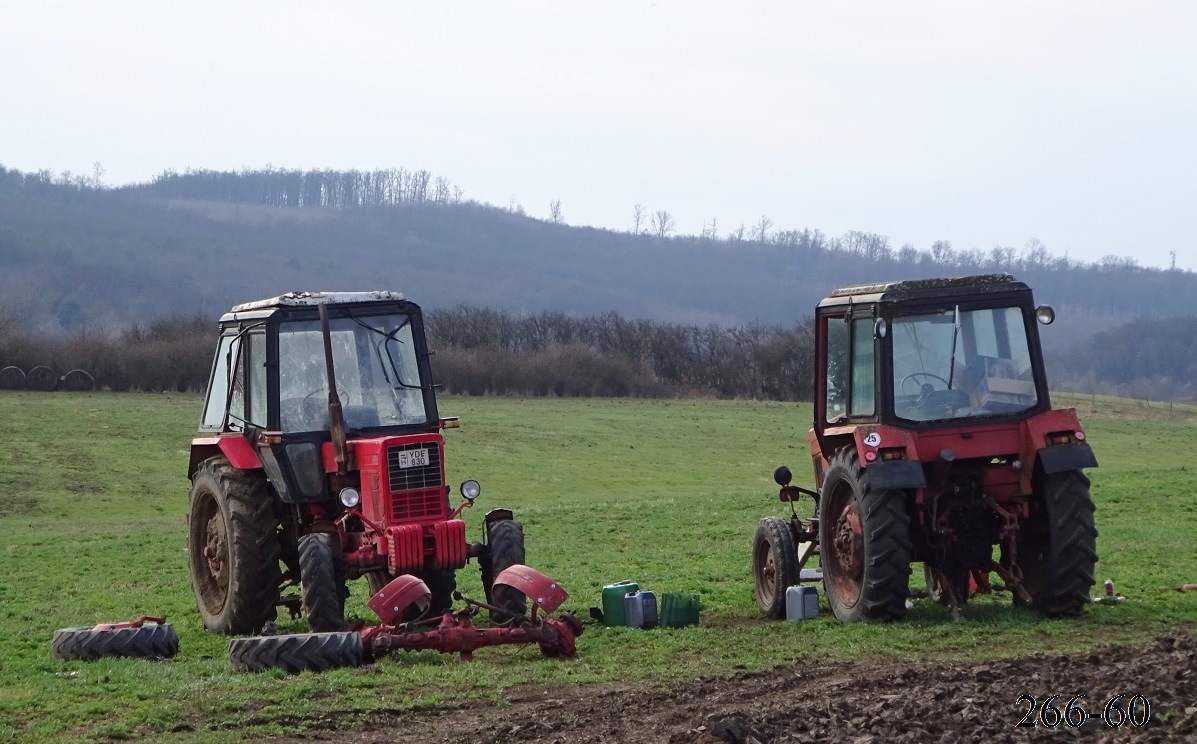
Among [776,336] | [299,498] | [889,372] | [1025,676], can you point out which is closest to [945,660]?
[1025,676]

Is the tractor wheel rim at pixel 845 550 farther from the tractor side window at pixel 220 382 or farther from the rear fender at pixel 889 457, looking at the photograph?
the tractor side window at pixel 220 382

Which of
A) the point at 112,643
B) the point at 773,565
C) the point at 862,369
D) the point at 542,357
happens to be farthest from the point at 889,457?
the point at 542,357

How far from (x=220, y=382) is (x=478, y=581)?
375 cm

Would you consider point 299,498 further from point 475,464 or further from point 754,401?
point 754,401

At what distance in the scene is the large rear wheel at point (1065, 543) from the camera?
10.7m

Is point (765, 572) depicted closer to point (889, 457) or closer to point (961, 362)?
point (889, 457)

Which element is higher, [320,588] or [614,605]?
[320,588]

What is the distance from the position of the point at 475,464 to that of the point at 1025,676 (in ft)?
95.8

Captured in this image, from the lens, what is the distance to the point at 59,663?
33.5 ft

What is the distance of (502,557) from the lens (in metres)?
11.4

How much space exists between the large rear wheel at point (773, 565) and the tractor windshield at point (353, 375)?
3106 mm

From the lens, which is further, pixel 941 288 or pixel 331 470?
pixel 331 470

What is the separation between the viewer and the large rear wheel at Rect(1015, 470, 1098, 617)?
1072 centimetres

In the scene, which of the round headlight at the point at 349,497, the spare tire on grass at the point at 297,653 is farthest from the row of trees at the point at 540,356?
the spare tire on grass at the point at 297,653
